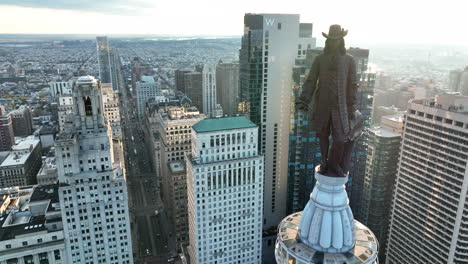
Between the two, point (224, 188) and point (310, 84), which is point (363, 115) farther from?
point (310, 84)

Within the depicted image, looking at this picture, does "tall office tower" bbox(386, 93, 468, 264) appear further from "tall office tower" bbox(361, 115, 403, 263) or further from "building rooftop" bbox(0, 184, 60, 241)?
"building rooftop" bbox(0, 184, 60, 241)

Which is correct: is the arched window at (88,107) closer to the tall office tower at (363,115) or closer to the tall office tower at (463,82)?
the tall office tower at (363,115)

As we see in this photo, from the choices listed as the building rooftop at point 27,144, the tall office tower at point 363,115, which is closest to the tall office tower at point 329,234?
the tall office tower at point 363,115

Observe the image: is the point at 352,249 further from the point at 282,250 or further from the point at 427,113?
the point at 427,113

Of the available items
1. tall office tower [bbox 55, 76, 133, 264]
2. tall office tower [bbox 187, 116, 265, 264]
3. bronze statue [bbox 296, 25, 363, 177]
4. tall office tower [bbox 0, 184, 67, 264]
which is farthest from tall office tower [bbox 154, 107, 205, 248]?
bronze statue [bbox 296, 25, 363, 177]

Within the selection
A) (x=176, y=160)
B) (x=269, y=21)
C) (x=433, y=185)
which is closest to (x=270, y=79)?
(x=269, y=21)

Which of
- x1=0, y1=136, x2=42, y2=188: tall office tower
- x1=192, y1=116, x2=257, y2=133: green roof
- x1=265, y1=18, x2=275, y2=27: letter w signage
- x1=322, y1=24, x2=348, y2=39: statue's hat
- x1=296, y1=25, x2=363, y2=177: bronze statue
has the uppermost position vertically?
x1=265, y1=18, x2=275, y2=27: letter w signage
